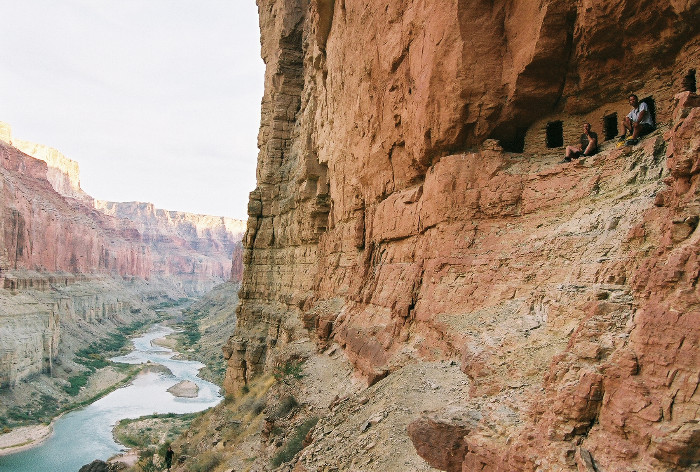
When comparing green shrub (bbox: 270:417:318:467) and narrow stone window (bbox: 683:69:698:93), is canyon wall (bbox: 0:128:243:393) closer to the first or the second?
green shrub (bbox: 270:417:318:467)

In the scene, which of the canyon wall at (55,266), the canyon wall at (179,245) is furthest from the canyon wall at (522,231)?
the canyon wall at (179,245)

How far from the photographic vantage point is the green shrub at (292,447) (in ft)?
35.1

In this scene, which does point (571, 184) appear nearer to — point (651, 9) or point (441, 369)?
point (651, 9)

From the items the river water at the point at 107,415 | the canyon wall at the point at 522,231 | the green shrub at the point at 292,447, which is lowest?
the river water at the point at 107,415

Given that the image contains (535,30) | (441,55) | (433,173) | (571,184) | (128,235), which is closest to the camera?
(571,184)

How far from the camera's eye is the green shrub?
35.1 ft

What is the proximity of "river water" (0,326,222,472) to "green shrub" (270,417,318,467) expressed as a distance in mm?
22952

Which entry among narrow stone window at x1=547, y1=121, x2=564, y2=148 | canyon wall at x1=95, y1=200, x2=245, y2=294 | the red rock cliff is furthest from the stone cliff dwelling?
canyon wall at x1=95, y1=200, x2=245, y2=294

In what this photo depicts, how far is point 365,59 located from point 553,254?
991 centimetres

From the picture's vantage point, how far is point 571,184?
7.89 m

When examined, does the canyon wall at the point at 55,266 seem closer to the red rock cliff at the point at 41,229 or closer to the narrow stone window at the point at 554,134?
the red rock cliff at the point at 41,229

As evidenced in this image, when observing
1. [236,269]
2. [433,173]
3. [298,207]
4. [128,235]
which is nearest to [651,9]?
[433,173]

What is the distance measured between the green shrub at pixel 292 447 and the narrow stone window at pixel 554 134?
8514 millimetres

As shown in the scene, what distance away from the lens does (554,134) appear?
9.75 metres
